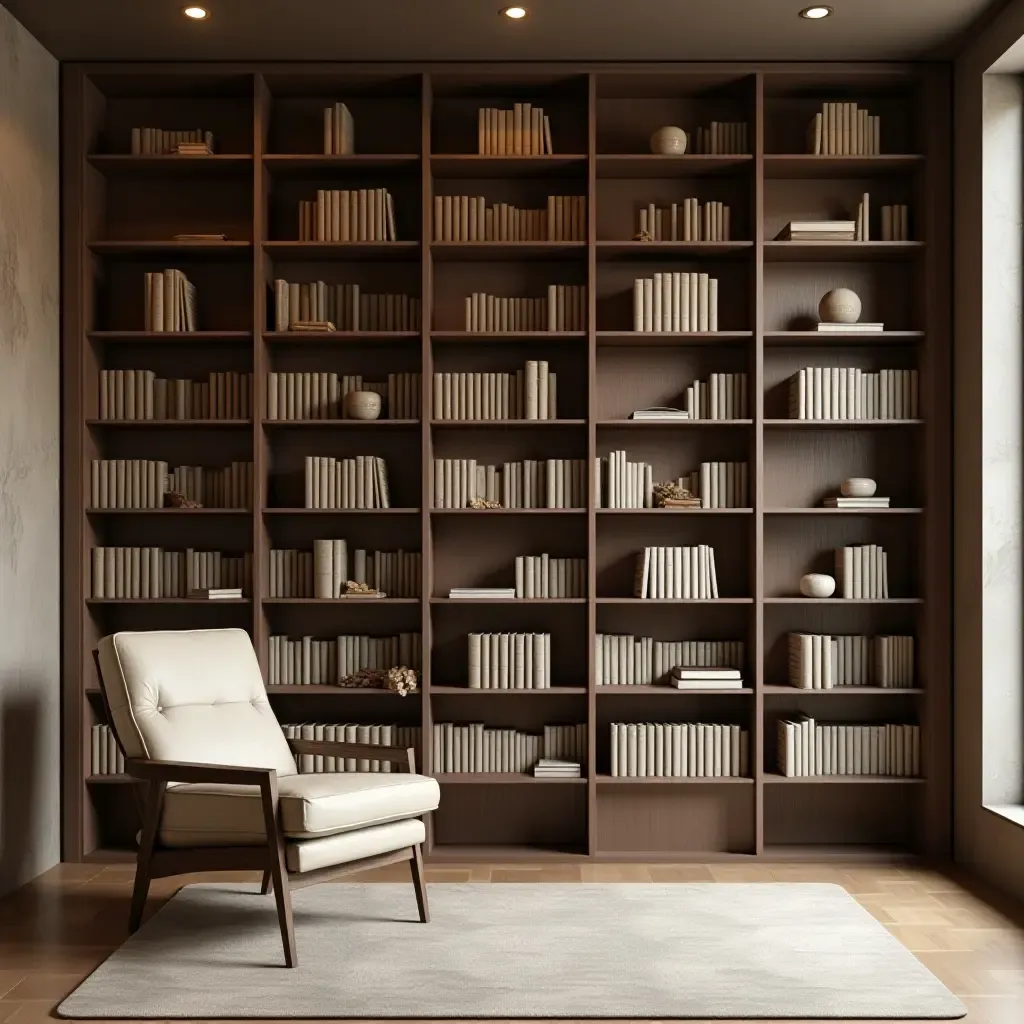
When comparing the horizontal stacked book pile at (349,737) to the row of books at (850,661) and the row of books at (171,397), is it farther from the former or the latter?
the row of books at (850,661)

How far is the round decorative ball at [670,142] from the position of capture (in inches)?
201

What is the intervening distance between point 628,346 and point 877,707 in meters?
1.94

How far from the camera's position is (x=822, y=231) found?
5.09 metres

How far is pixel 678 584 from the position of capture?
513 centimetres

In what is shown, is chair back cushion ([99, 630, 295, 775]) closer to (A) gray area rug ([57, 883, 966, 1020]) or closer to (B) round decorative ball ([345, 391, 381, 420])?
(A) gray area rug ([57, 883, 966, 1020])

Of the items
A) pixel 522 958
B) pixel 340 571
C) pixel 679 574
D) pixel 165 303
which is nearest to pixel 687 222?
pixel 679 574

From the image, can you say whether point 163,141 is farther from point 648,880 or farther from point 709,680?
point 648,880

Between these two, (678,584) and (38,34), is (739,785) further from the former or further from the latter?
(38,34)

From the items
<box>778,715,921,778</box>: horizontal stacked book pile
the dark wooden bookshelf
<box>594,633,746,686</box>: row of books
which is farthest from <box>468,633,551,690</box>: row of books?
<box>778,715,921,778</box>: horizontal stacked book pile

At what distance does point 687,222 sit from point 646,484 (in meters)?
1.14

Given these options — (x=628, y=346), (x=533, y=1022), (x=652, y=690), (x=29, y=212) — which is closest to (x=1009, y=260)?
(x=628, y=346)

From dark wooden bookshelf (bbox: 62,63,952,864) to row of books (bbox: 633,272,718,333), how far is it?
0.12m

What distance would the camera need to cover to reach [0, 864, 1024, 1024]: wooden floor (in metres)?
3.47

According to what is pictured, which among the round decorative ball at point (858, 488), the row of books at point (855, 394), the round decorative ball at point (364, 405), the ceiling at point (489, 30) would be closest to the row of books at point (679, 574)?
the round decorative ball at point (858, 488)
